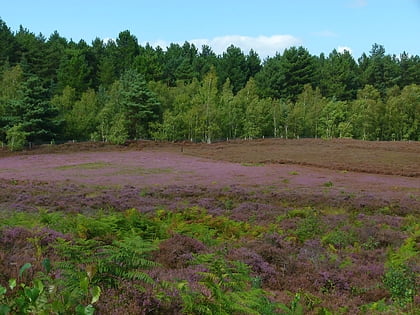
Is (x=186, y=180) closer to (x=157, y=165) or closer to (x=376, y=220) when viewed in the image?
(x=157, y=165)

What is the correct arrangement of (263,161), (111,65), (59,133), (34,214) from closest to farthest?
(34,214), (263,161), (59,133), (111,65)

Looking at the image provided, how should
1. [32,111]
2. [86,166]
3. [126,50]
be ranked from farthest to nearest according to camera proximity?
[126,50], [32,111], [86,166]

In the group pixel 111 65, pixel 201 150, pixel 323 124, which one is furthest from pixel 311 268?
pixel 111 65

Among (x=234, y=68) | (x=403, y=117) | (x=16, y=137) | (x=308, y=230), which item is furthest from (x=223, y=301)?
(x=234, y=68)

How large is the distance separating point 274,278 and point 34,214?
8675mm

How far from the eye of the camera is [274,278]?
7.03 meters

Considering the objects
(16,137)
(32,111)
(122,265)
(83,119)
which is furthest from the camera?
(83,119)

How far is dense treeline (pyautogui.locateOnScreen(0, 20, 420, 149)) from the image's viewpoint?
67488 millimetres

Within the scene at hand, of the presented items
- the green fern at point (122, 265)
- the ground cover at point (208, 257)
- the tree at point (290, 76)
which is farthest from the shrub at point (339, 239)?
the tree at point (290, 76)

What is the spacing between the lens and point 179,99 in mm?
77438

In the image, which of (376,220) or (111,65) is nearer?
(376,220)

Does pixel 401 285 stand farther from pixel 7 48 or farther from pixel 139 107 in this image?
pixel 7 48

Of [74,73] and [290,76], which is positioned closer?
[74,73]

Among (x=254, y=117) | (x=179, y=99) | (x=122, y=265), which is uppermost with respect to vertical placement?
(x=179, y=99)
